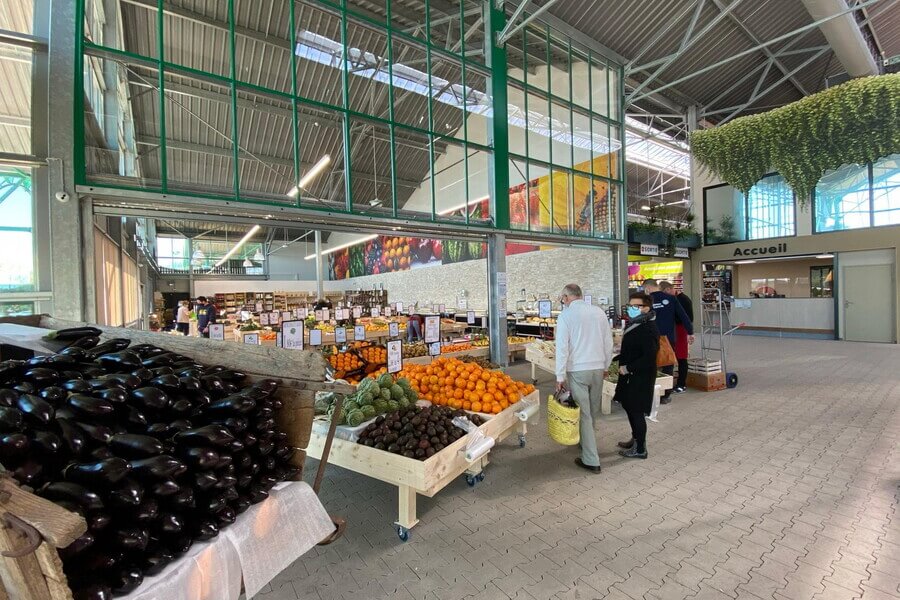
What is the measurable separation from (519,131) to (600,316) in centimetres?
821

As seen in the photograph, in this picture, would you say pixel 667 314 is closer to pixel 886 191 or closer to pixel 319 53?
pixel 319 53

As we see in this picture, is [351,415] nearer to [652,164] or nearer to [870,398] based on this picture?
[870,398]

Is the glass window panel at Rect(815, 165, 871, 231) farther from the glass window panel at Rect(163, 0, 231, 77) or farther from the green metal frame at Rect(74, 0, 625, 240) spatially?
the glass window panel at Rect(163, 0, 231, 77)

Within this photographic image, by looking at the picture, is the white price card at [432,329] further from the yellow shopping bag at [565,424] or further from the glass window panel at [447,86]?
the glass window panel at [447,86]

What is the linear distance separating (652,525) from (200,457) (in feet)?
9.17

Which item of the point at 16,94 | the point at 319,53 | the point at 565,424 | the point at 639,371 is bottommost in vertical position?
the point at 565,424

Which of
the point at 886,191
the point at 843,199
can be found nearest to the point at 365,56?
the point at 843,199

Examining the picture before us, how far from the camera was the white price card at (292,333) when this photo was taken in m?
4.61

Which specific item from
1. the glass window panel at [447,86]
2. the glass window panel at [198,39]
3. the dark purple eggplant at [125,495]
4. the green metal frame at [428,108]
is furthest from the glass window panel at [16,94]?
the glass window panel at [447,86]

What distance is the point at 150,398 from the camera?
47.8 inches

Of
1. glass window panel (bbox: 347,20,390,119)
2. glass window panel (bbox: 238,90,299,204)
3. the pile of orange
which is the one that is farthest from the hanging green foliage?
glass window panel (bbox: 238,90,299,204)

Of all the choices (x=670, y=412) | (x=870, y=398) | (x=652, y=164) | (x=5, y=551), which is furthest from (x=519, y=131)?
(x=652, y=164)

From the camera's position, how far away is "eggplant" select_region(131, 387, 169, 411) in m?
1.21

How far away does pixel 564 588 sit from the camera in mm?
Result: 2127
